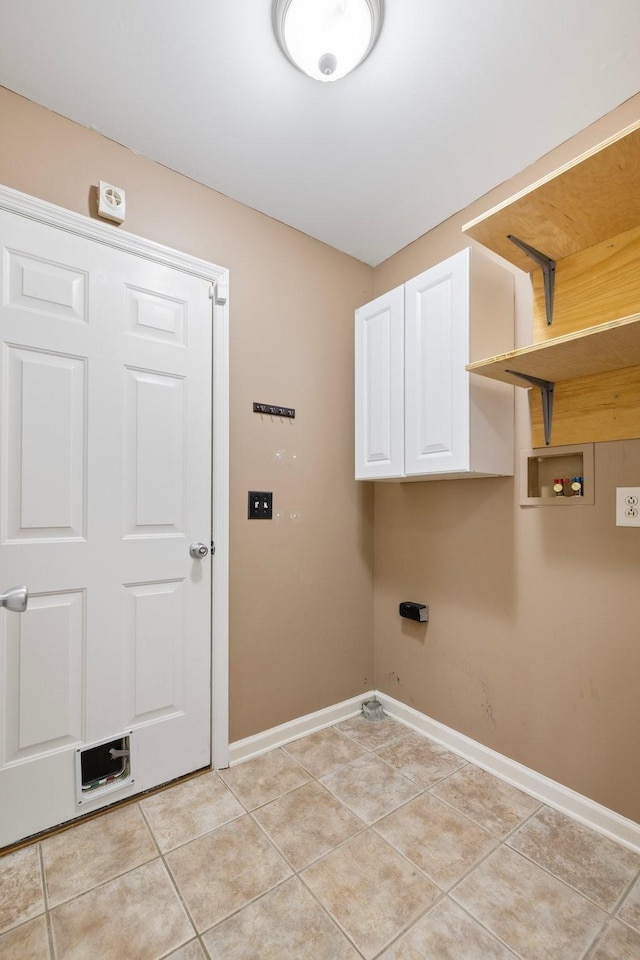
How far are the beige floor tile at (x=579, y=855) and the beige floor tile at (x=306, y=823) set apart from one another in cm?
Result: 57

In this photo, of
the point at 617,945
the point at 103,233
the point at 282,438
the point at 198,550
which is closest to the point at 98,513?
the point at 198,550

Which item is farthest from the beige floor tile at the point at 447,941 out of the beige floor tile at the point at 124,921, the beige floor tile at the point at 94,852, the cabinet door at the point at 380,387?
the cabinet door at the point at 380,387

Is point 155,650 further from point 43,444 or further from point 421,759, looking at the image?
point 421,759

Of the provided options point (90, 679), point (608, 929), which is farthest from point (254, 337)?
point (608, 929)

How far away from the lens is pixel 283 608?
220 centimetres

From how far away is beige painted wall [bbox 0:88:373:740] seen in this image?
6.25 ft

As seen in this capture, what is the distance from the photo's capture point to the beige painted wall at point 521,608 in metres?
1.59

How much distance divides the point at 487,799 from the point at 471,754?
27cm

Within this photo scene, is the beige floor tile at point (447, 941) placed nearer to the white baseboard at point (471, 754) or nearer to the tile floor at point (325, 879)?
the tile floor at point (325, 879)

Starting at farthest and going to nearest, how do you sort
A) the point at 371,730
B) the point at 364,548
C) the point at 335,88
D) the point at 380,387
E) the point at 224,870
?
1. the point at 364,548
2. the point at 371,730
3. the point at 380,387
4. the point at 335,88
5. the point at 224,870

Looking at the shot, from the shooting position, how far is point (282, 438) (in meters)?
2.22

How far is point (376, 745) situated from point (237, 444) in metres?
1.52

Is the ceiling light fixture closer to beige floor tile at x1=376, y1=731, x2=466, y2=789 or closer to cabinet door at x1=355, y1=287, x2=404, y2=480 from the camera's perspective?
cabinet door at x1=355, y1=287, x2=404, y2=480

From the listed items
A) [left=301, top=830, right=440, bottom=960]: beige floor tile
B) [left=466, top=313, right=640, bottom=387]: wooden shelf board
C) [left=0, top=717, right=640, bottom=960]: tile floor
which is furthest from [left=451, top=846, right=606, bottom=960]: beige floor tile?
[left=466, top=313, right=640, bottom=387]: wooden shelf board
